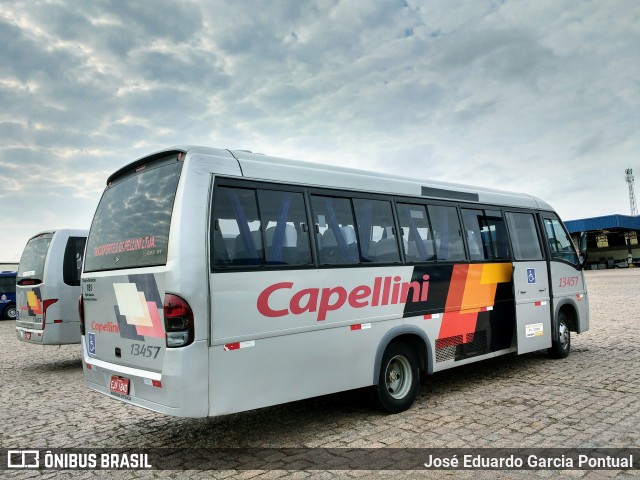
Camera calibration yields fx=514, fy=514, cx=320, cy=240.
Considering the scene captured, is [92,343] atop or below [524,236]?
below

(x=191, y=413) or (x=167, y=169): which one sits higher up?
(x=167, y=169)

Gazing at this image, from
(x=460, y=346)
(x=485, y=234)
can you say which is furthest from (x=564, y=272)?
(x=460, y=346)

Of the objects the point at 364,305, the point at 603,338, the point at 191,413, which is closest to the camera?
the point at 191,413

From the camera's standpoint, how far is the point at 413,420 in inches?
233

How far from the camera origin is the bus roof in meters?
5.16

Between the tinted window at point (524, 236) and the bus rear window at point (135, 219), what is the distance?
579cm

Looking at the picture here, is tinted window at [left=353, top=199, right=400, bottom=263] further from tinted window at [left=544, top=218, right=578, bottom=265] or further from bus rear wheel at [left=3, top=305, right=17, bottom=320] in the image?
bus rear wheel at [left=3, top=305, right=17, bottom=320]

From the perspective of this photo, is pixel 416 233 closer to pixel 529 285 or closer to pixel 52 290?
pixel 529 285

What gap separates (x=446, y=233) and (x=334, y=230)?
2.18 metres

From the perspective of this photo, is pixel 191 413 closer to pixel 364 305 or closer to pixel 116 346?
pixel 116 346

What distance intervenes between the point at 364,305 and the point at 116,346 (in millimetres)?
2697

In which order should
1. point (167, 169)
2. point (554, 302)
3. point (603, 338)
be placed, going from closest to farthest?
point (167, 169)
point (554, 302)
point (603, 338)

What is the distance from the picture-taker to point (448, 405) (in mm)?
6488

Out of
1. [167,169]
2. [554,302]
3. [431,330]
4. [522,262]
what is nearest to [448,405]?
[431,330]
